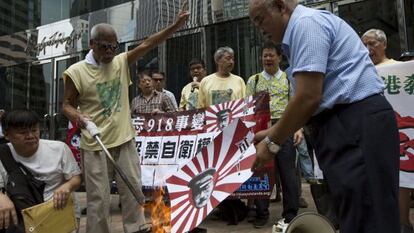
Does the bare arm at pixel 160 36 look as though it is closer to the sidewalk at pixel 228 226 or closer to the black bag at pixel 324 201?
the sidewalk at pixel 228 226

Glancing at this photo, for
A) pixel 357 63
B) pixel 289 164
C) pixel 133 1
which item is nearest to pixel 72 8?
pixel 133 1

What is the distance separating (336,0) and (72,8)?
22.7 ft

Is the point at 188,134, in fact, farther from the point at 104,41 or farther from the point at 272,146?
the point at 272,146

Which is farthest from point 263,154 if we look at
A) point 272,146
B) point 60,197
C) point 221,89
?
point 221,89

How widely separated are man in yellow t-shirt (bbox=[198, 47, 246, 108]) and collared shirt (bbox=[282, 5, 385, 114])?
113 inches

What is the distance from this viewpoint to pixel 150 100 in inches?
229

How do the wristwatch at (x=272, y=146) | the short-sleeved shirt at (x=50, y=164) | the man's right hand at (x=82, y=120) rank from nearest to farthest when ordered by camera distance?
the wristwatch at (x=272, y=146), the short-sleeved shirt at (x=50, y=164), the man's right hand at (x=82, y=120)

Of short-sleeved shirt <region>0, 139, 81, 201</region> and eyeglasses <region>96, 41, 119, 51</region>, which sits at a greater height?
eyeglasses <region>96, 41, 119, 51</region>

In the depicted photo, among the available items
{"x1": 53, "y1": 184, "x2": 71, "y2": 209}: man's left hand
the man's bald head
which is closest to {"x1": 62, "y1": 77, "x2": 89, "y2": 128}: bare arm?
the man's bald head

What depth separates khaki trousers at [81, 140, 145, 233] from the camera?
11.8ft

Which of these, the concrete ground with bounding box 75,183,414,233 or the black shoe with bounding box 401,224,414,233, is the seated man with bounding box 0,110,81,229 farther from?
the black shoe with bounding box 401,224,414,233

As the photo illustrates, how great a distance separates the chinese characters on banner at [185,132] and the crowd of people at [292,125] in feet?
0.79

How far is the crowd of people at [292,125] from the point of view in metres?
1.93

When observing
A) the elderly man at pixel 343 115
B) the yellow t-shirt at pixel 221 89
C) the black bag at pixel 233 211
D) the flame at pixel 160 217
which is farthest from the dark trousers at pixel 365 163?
the yellow t-shirt at pixel 221 89
